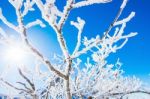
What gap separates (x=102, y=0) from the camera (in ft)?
7.97

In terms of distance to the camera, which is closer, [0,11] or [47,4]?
[47,4]

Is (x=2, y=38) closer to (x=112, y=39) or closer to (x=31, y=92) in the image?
(x=112, y=39)

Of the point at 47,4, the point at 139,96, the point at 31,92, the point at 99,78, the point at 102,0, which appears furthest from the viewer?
the point at 139,96

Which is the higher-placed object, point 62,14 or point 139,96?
point 139,96

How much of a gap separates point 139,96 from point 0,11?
162ft

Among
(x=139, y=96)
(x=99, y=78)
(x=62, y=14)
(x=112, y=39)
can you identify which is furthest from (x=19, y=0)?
(x=139, y=96)

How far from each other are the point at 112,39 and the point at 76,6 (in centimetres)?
103

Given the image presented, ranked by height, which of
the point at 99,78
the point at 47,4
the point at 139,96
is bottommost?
the point at 47,4

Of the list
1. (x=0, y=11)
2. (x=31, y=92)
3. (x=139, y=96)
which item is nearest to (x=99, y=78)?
(x=31, y=92)

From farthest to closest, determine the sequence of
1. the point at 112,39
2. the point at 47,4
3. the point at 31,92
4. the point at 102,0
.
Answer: the point at 31,92, the point at 112,39, the point at 47,4, the point at 102,0

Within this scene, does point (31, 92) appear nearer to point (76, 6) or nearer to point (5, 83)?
point (5, 83)

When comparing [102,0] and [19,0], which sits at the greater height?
[19,0]

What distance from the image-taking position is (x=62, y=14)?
8.96 feet

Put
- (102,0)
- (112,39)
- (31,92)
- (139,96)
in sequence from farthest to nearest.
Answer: (139,96) < (31,92) < (112,39) < (102,0)
